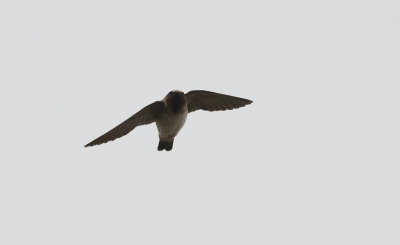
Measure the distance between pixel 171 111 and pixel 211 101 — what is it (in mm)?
1563

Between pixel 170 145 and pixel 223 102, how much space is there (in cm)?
178

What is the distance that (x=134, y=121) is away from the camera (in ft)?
48.2

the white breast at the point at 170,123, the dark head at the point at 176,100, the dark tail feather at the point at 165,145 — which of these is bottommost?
the dark tail feather at the point at 165,145

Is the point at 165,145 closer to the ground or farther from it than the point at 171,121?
closer to the ground

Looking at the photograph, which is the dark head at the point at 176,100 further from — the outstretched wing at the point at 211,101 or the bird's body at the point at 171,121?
the outstretched wing at the point at 211,101

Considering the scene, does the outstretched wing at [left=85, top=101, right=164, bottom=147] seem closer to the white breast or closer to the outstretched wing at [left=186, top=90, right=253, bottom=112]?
the white breast

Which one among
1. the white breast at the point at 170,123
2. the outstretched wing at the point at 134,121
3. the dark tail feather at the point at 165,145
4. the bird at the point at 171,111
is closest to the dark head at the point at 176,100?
the bird at the point at 171,111

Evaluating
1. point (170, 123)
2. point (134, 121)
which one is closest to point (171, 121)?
point (170, 123)

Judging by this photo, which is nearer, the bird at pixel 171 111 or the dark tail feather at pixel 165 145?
the bird at pixel 171 111

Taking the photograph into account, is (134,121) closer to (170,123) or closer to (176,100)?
(170,123)

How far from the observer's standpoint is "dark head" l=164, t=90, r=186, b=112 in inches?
557

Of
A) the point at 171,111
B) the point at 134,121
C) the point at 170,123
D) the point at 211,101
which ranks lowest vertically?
the point at 170,123

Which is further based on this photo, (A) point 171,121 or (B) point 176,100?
(A) point 171,121

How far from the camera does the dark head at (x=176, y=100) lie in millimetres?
14148
